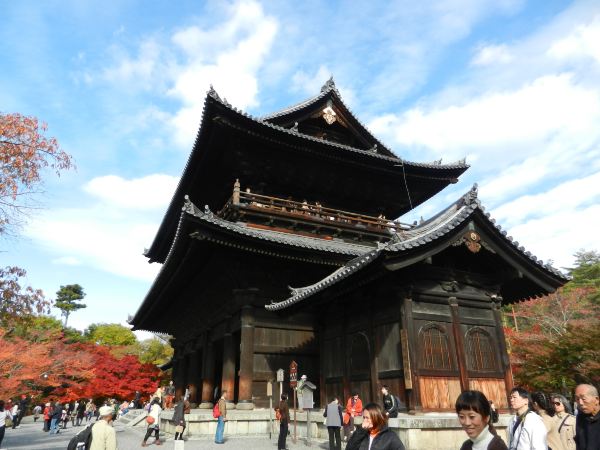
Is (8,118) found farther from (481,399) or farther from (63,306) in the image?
(63,306)

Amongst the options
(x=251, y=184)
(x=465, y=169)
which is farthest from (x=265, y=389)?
(x=465, y=169)

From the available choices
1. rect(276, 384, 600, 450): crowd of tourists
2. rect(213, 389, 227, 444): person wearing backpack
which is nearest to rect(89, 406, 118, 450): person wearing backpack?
rect(276, 384, 600, 450): crowd of tourists

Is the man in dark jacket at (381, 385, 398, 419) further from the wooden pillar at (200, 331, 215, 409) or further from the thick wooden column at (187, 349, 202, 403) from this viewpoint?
the thick wooden column at (187, 349, 202, 403)

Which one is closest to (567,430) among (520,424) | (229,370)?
(520,424)

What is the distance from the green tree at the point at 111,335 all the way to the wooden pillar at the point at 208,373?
56.7 m

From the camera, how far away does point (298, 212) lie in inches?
703

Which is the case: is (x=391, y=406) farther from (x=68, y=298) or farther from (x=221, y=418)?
(x=68, y=298)

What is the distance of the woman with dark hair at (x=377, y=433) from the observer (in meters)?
4.04

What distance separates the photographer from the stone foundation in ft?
29.4

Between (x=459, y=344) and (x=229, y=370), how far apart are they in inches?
324

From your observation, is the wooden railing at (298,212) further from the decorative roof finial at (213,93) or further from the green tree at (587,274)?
the green tree at (587,274)

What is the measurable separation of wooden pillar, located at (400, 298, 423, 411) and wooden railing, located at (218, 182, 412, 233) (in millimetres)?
6941

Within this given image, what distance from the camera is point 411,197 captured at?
71.2ft

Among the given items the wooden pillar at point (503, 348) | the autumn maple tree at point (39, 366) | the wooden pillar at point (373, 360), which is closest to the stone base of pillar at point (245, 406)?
the wooden pillar at point (373, 360)
